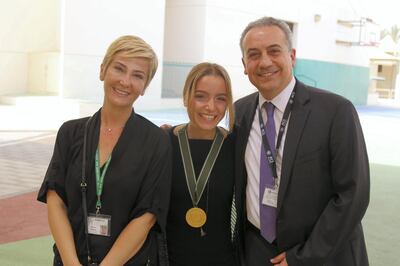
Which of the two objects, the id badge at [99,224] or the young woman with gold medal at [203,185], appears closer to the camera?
the id badge at [99,224]

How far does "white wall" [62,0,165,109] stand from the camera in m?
15.2

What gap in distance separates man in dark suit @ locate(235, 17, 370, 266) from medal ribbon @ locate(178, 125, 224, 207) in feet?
0.40

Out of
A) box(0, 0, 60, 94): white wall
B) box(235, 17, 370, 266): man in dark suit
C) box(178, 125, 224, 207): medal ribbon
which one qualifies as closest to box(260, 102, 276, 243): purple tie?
box(235, 17, 370, 266): man in dark suit

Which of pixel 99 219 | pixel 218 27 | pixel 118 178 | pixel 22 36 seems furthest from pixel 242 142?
pixel 218 27

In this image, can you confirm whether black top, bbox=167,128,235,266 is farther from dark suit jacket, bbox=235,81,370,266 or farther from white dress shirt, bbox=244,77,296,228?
dark suit jacket, bbox=235,81,370,266

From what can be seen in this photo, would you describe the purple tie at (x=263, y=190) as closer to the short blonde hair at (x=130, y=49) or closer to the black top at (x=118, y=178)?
the black top at (x=118, y=178)

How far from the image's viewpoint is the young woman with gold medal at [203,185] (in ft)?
7.86

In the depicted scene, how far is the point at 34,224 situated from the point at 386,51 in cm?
4622

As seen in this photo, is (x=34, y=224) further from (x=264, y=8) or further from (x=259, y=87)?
(x=264, y=8)

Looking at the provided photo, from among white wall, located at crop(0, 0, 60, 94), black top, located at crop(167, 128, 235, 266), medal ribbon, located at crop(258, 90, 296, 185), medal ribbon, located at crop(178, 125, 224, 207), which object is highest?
white wall, located at crop(0, 0, 60, 94)

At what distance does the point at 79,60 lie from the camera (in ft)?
50.9

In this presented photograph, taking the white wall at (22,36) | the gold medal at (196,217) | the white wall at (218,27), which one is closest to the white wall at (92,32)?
the white wall at (22,36)

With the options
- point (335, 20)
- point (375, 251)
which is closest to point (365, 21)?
point (335, 20)

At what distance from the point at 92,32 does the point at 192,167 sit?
14330 millimetres
